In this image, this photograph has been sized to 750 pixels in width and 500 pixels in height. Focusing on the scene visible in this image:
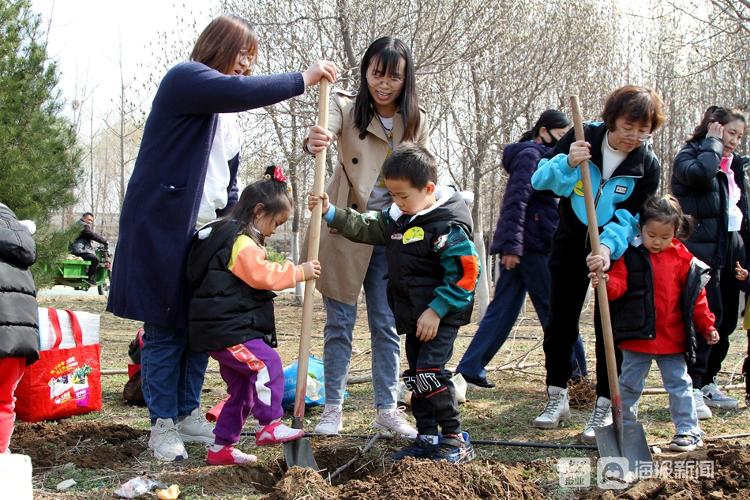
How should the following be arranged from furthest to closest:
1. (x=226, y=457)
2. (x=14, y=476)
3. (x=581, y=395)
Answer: (x=581, y=395)
(x=226, y=457)
(x=14, y=476)

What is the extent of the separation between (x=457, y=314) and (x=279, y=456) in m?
1.13

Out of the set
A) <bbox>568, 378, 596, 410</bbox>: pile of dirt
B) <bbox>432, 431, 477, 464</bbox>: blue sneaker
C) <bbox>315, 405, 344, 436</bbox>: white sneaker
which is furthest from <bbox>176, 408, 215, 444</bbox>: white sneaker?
<bbox>568, 378, 596, 410</bbox>: pile of dirt

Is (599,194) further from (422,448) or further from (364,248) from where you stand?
(422,448)

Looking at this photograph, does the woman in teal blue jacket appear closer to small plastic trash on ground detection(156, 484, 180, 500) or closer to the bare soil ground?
the bare soil ground

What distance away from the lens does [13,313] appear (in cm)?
326

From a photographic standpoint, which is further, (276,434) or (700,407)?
(700,407)

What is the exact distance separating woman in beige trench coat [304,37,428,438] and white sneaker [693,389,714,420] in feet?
6.19

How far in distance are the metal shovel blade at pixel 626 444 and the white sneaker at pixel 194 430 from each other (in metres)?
2.03

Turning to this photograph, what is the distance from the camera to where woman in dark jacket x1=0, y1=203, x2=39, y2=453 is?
3.23 m

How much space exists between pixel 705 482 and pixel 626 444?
0.57 m

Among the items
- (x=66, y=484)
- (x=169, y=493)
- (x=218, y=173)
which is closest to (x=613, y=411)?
(x=169, y=493)

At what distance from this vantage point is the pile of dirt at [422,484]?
298 centimetres

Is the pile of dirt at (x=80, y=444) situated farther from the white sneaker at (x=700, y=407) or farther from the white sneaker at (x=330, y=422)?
the white sneaker at (x=700, y=407)

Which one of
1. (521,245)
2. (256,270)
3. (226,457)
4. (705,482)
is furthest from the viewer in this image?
(521,245)
